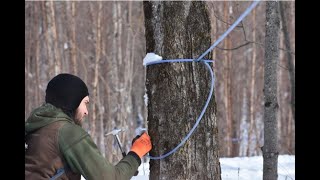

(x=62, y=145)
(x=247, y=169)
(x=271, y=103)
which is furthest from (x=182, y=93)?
(x=247, y=169)

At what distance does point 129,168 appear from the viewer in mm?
2615

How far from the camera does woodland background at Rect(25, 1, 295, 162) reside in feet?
45.2

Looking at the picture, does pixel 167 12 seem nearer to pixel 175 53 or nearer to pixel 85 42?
pixel 175 53

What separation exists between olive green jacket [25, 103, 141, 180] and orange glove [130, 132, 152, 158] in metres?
0.21

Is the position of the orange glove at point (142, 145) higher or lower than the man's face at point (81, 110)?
lower

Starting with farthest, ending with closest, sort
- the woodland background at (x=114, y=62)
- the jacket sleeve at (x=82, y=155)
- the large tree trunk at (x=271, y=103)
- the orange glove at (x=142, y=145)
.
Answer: the woodland background at (x=114, y=62)
the large tree trunk at (x=271, y=103)
the orange glove at (x=142, y=145)
the jacket sleeve at (x=82, y=155)

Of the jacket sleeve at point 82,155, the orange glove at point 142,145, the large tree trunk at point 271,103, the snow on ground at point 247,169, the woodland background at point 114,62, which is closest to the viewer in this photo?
the jacket sleeve at point 82,155

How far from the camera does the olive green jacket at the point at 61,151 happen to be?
8.08ft

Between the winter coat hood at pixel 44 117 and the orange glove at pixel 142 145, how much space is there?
396 mm

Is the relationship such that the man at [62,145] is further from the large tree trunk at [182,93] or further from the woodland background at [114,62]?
the woodland background at [114,62]

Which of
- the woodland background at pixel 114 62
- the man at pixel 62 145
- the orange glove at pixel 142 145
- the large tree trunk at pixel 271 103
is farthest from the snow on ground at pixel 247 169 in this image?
the woodland background at pixel 114 62

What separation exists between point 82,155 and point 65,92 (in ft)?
1.22
